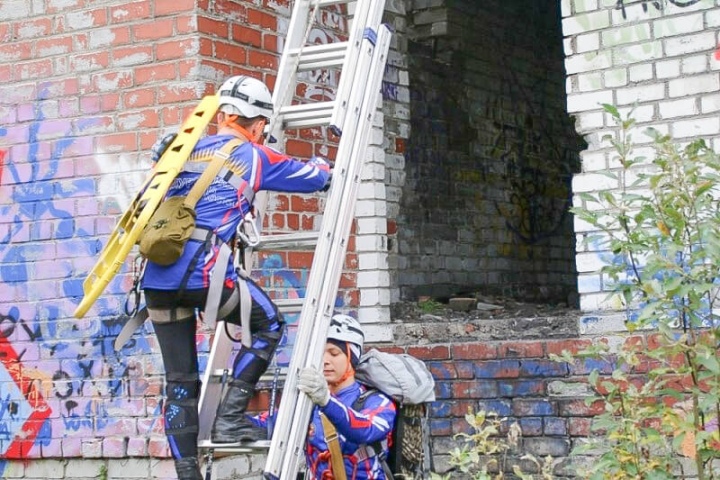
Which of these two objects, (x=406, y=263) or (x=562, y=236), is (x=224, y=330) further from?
(x=562, y=236)

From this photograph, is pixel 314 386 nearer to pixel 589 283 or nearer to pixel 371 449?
pixel 371 449

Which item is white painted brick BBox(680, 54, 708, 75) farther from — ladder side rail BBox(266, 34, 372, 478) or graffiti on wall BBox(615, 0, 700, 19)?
ladder side rail BBox(266, 34, 372, 478)

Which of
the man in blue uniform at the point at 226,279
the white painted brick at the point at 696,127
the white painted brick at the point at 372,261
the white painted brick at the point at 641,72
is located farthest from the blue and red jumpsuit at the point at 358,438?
the white painted brick at the point at 641,72

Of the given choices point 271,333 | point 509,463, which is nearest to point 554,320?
point 509,463

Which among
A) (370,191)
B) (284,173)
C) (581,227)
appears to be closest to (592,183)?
(581,227)

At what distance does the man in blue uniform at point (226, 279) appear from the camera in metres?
4.84

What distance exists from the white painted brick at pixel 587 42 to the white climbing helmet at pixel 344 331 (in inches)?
74.2

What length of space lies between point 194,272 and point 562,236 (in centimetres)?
507

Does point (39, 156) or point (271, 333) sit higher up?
point (39, 156)

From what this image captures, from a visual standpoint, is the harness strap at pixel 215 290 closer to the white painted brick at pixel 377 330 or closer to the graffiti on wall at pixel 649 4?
the white painted brick at pixel 377 330

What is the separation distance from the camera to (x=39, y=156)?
6.70 m

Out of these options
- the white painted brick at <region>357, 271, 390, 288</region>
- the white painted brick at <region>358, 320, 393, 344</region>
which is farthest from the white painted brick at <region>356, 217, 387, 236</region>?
the white painted brick at <region>358, 320, 393, 344</region>

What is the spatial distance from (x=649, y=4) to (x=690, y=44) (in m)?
0.28

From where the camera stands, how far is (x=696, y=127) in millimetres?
5848
